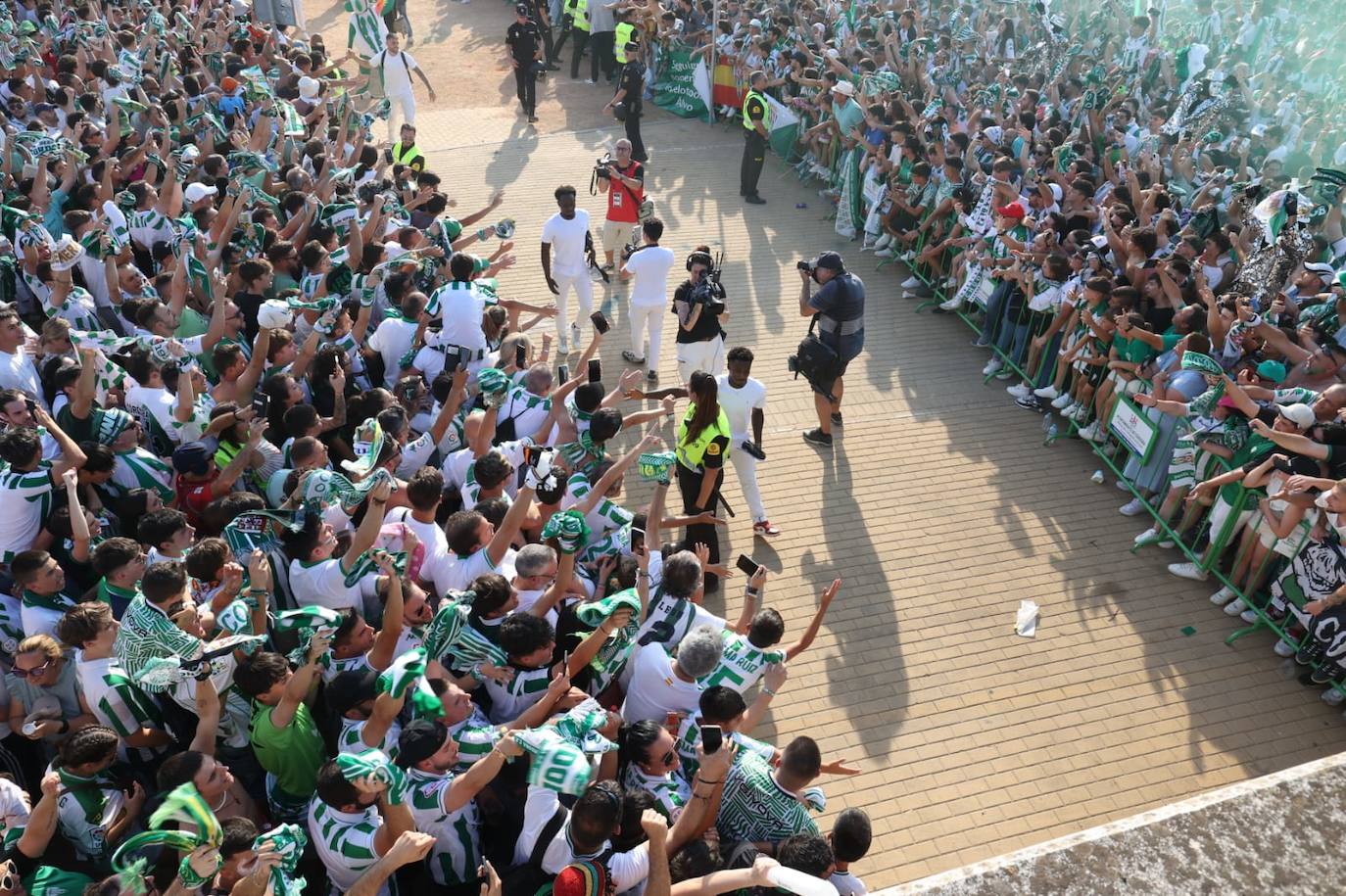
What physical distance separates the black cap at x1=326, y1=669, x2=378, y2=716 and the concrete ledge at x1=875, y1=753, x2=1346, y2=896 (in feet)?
8.22

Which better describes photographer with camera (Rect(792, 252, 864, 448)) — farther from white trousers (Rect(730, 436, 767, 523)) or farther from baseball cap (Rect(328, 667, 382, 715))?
baseball cap (Rect(328, 667, 382, 715))

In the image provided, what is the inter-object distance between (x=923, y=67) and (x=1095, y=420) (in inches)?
334

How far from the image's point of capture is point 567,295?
409 inches

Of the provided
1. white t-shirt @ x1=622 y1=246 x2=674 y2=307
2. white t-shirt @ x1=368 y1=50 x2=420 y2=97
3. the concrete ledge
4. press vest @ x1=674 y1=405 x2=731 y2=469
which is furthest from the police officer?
the concrete ledge

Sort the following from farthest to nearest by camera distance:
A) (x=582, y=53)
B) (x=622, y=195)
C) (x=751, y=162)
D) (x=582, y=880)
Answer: (x=582, y=53), (x=751, y=162), (x=622, y=195), (x=582, y=880)

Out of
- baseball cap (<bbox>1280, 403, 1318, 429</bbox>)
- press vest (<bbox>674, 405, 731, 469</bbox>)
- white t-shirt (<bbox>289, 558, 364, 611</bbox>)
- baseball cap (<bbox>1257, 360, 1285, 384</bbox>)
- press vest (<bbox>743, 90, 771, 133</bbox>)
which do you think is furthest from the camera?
press vest (<bbox>743, 90, 771, 133</bbox>)

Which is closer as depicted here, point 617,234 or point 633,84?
point 617,234

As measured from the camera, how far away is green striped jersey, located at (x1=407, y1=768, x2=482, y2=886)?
394 centimetres

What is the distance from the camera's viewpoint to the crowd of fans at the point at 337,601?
3.84 m

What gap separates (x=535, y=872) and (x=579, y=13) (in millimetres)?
18439

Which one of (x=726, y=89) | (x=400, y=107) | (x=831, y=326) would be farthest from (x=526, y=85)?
(x=831, y=326)

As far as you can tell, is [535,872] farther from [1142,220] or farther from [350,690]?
[1142,220]

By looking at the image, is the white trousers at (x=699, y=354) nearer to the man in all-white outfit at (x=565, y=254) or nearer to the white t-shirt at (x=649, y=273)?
the white t-shirt at (x=649, y=273)

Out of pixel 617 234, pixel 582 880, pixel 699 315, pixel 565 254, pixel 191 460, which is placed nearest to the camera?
pixel 582 880
